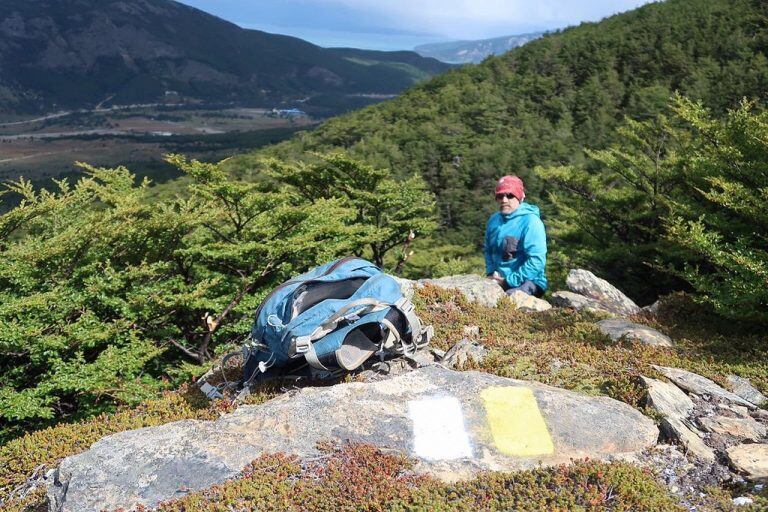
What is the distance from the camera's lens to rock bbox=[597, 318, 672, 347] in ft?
19.3

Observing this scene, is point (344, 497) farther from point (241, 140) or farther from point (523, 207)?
point (241, 140)

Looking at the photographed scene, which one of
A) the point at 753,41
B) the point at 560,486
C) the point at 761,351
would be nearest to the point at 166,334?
the point at 560,486

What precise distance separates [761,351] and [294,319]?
5035 millimetres

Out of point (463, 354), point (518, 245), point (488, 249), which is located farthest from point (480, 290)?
point (463, 354)

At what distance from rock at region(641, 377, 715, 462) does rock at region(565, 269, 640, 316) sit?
3.58m

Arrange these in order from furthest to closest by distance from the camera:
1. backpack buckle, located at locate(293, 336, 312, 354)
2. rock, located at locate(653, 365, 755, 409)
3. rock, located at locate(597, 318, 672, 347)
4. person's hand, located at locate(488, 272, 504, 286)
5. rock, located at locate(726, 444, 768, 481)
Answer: person's hand, located at locate(488, 272, 504, 286) → rock, located at locate(597, 318, 672, 347) → rock, located at locate(653, 365, 755, 409) → backpack buckle, located at locate(293, 336, 312, 354) → rock, located at locate(726, 444, 768, 481)

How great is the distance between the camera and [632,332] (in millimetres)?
6047

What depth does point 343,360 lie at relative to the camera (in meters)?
4.46

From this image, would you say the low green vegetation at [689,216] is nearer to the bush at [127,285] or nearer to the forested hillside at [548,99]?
the bush at [127,285]

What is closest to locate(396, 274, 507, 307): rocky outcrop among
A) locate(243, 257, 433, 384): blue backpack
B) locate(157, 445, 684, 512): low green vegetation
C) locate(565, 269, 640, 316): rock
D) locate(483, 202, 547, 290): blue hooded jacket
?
locate(483, 202, 547, 290): blue hooded jacket

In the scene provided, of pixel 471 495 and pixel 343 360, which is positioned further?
pixel 343 360

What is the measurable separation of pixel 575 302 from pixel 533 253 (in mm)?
1220

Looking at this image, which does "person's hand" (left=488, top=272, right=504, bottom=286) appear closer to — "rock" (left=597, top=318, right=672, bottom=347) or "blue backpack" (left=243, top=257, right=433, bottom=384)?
"rock" (left=597, top=318, right=672, bottom=347)

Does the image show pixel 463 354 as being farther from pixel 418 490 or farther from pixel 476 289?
pixel 476 289
